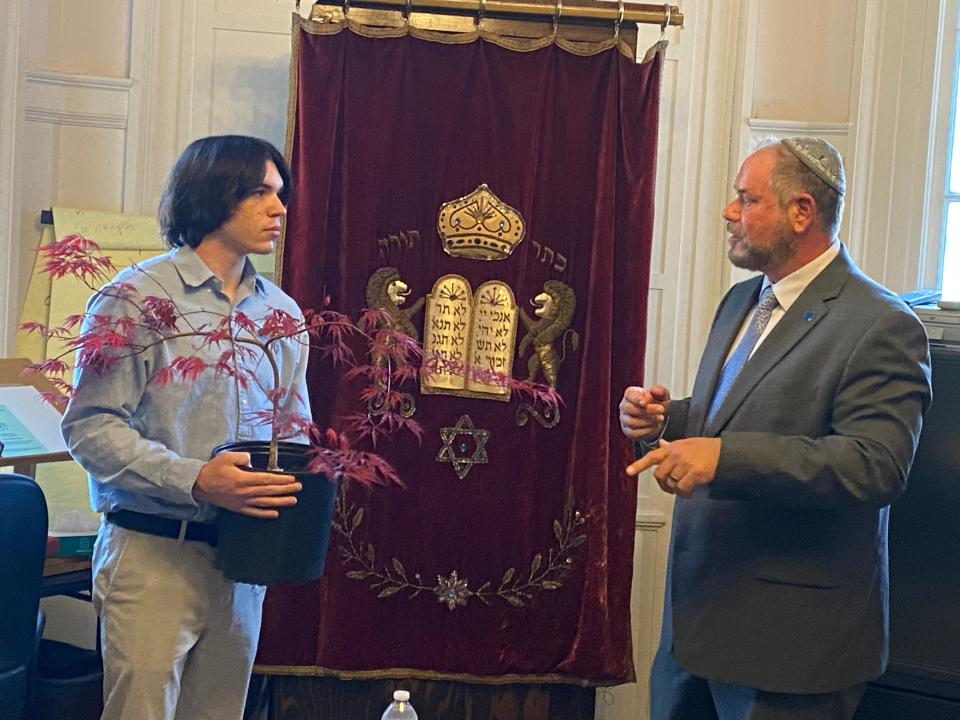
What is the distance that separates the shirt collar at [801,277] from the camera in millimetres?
2086

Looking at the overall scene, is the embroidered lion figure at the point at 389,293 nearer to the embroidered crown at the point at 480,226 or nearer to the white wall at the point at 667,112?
the embroidered crown at the point at 480,226

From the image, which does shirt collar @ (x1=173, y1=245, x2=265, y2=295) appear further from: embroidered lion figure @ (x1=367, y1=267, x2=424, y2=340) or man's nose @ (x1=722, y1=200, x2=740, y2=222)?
man's nose @ (x1=722, y1=200, x2=740, y2=222)

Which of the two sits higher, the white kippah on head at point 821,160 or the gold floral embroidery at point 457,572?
the white kippah on head at point 821,160

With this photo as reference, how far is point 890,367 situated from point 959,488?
0.84 meters

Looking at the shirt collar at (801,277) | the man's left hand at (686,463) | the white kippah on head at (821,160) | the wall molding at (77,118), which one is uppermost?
the wall molding at (77,118)

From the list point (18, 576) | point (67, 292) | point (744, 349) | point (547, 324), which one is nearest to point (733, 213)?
Result: point (744, 349)

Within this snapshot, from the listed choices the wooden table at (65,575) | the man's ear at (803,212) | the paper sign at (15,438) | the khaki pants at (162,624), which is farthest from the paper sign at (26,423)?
the man's ear at (803,212)

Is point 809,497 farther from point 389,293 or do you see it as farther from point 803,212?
point 389,293

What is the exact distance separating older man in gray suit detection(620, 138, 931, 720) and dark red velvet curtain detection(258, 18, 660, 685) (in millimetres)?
691

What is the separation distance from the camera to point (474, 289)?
9.23 feet

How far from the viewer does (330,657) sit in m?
2.82

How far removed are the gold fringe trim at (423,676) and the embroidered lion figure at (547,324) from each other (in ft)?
2.53

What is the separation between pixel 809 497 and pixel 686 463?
22cm

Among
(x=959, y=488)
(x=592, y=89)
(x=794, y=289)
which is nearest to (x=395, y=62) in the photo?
(x=592, y=89)
